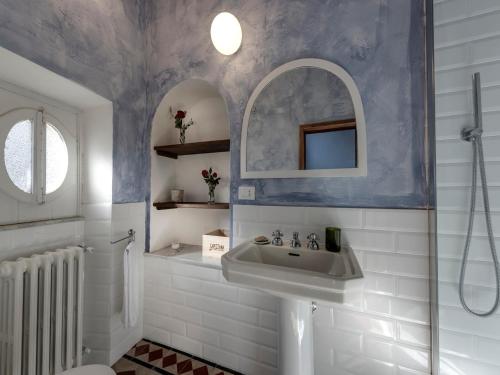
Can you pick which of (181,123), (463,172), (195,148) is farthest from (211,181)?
(463,172)

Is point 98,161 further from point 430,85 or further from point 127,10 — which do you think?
point 430,85

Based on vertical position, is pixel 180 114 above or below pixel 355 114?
above

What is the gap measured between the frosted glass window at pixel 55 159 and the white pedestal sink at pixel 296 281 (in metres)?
1.26

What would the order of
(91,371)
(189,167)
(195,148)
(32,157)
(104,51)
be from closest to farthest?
1. (91,371)
2. (32,157)
3. (104,51)
4. (195,148)
5. (189,167)

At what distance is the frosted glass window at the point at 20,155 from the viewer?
117 cm

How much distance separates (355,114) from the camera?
3.69ft

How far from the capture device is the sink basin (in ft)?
2.33

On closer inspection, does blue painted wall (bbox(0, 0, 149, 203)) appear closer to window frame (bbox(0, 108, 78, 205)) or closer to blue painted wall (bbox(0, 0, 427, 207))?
blue painted wall (bbox(0, 0, 427, 207))

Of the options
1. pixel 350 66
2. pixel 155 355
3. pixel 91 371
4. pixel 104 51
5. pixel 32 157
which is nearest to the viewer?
pixel 91 371

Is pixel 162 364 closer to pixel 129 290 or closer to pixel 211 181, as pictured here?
pixel 129 290

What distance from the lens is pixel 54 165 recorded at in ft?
4.55

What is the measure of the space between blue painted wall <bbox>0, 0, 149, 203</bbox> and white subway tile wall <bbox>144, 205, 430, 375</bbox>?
0.80 m

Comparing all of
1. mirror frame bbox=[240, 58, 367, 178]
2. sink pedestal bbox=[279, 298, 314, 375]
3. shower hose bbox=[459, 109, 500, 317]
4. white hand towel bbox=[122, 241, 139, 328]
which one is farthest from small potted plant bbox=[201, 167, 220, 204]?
shower hose bbox=[459, 109, 500, 317]

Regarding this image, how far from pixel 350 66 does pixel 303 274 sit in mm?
1081
